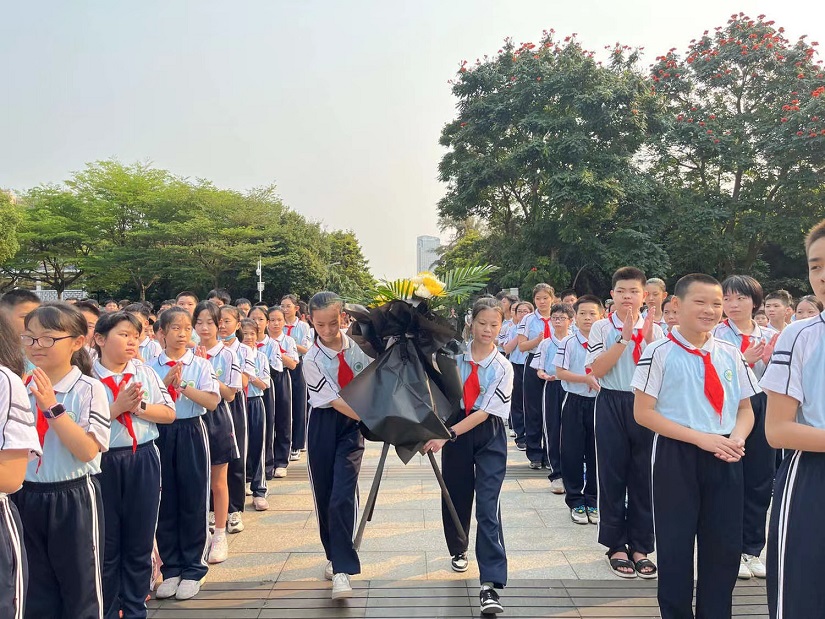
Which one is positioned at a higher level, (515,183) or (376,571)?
(515,183)

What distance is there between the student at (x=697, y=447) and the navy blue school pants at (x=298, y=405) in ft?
15.4

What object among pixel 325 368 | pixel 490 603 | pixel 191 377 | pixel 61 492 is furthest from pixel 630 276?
pixel 61 492

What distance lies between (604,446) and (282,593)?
7.44 ft

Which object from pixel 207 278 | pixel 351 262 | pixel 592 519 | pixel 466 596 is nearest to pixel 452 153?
pixel 207 278

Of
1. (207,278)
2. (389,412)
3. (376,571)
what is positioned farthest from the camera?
(207,278)

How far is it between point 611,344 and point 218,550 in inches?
120

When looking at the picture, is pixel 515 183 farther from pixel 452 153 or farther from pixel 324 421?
pixel 324 421

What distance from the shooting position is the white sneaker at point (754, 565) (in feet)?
12.8

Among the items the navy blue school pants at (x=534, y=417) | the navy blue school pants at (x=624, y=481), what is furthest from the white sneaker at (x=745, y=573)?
the navy blue school pants at (x=534, y=417)

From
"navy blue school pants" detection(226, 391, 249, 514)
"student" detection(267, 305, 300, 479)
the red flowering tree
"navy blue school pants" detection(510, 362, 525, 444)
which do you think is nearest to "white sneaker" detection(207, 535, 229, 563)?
"navy blue school pants" detection(226, 391, 249, 514)

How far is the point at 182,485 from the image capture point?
372cm

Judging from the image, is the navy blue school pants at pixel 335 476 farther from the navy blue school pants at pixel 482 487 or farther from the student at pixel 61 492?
the student at pixel 61 492

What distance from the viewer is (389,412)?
3096mm

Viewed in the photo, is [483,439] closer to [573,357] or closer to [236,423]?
[573,357]
